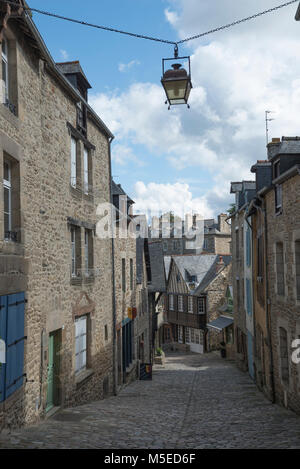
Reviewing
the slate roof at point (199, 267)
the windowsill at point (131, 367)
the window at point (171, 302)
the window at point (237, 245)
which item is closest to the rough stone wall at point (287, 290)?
the windowsill at point (131, 367)

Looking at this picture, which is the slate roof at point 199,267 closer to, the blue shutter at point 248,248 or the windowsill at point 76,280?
the blue shutter at point 248,248

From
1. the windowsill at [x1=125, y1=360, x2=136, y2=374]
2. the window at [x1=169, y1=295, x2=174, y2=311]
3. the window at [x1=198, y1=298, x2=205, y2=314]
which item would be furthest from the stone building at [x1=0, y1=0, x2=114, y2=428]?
the window at [x1=169, y1=295, x2=174, y2=311]

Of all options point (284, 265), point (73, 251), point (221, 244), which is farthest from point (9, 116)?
point (221, 244)

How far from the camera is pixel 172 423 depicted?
9.73 metres

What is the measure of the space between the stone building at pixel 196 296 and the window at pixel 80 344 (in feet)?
80.4

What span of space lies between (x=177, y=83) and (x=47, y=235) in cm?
423

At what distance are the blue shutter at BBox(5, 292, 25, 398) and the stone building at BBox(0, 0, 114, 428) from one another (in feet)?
0.05

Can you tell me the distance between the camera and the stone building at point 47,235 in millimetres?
7355

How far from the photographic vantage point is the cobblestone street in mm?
7160

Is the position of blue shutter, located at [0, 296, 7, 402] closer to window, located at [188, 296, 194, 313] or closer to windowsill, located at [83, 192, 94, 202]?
windowsill, located at [83, 192, 94, 202]

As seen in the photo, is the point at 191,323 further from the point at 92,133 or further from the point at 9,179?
the point at 9,179

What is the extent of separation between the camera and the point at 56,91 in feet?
33.1

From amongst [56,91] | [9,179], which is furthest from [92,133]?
[9,179]
